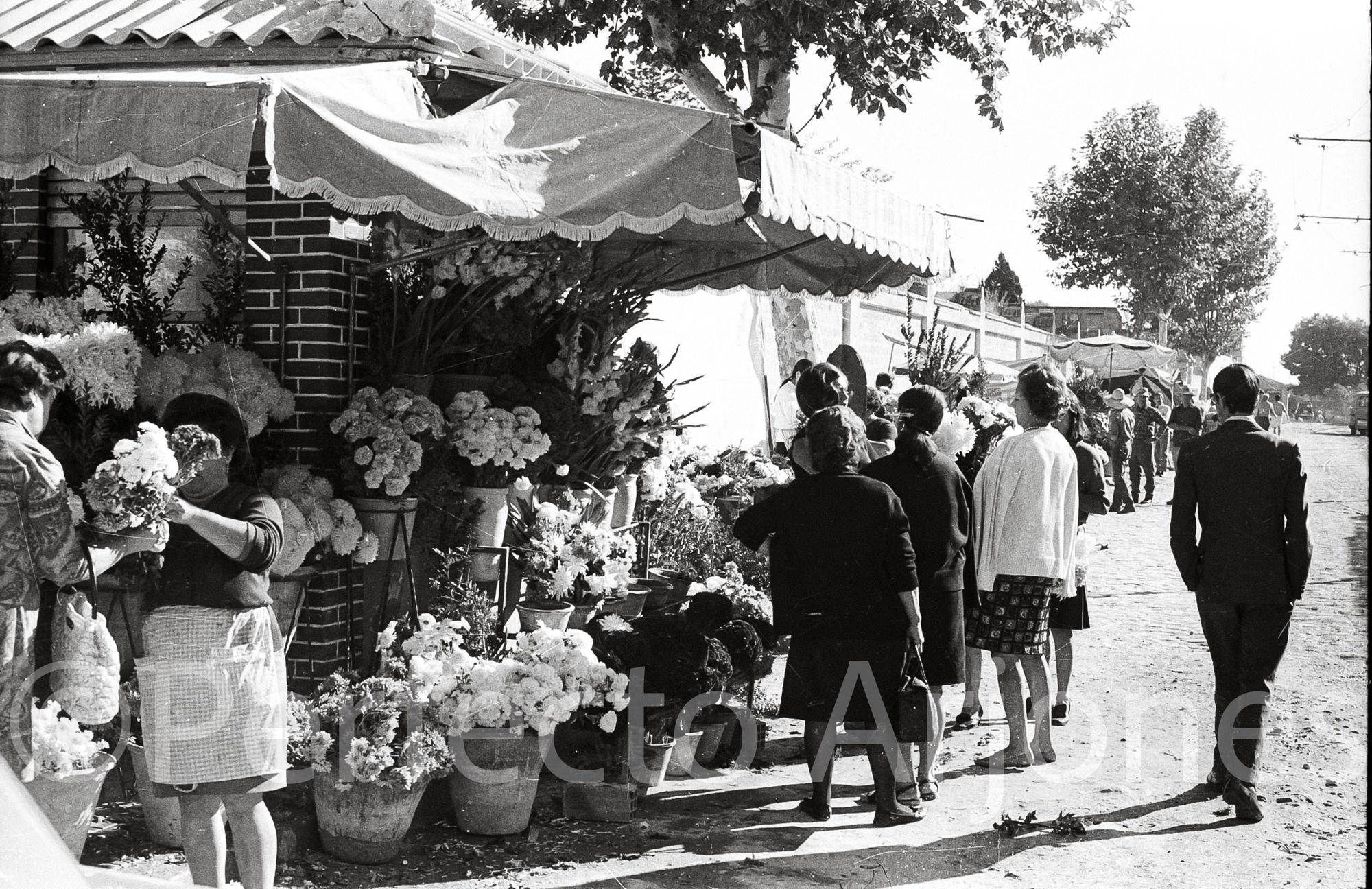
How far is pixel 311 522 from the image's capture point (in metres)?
5.18

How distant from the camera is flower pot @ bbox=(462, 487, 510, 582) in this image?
600 cm

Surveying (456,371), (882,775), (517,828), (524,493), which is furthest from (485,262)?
(882,775)

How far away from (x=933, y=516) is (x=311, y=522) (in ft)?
9.03

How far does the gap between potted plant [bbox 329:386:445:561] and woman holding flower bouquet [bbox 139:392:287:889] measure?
5.52 ft

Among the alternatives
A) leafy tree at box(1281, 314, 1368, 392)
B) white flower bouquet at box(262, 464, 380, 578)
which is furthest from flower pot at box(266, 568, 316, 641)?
leafy tree at box(1281, 314, 1368, 392)

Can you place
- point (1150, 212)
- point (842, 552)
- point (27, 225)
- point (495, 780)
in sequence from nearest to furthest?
point (495, 780) → point (842, 552) → point (27, 225) → point (1150, 212)

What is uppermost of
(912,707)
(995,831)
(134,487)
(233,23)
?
(233,23)

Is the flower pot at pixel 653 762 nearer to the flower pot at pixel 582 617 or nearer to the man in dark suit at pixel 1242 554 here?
the flower pot at pixel 582 617

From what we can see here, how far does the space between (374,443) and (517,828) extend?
69.0 inches

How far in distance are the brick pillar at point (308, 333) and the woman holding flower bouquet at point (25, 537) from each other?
70.8 inches

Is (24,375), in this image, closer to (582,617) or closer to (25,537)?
(25,537)

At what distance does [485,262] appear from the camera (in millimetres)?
5945

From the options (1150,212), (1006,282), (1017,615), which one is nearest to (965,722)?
(1017,615)

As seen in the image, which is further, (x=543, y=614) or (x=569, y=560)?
(x=569, y=560)
